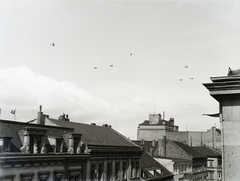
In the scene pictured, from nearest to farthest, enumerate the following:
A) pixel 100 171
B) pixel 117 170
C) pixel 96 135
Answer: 1. pixel 100 171
2. pixel 117 170
3. pixel 96 135

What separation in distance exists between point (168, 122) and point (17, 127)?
74261 millimetres

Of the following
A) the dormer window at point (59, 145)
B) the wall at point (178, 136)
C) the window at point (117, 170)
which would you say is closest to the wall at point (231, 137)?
the dormer window at point (59, 145)

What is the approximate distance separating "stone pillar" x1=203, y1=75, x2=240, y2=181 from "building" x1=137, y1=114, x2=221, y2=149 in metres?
80.6

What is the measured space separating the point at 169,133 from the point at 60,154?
226 ft

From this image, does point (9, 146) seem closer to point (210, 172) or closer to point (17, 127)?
point (17, 127)

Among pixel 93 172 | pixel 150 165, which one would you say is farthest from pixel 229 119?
pixel 150 165

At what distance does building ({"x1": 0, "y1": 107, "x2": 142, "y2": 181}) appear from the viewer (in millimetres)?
20375

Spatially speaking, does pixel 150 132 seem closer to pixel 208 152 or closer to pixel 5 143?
pixel 208 152

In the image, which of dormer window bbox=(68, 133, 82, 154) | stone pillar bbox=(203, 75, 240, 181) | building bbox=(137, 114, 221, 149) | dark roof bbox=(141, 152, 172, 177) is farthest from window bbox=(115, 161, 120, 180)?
building bbox=(137, 114, 221, 149)

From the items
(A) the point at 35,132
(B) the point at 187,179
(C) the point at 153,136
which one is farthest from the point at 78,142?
(C) the point at 153,136

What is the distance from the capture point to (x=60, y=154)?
24.3 m

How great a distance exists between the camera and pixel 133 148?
118 feet

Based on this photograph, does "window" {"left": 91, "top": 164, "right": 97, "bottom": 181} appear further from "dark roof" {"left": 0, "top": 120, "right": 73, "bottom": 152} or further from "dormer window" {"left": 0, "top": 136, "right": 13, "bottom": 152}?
"dormer window" {"left": 0, "top": 136, "right": 13, "bottom": 152}

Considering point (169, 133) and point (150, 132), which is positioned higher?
point (150, 132)
